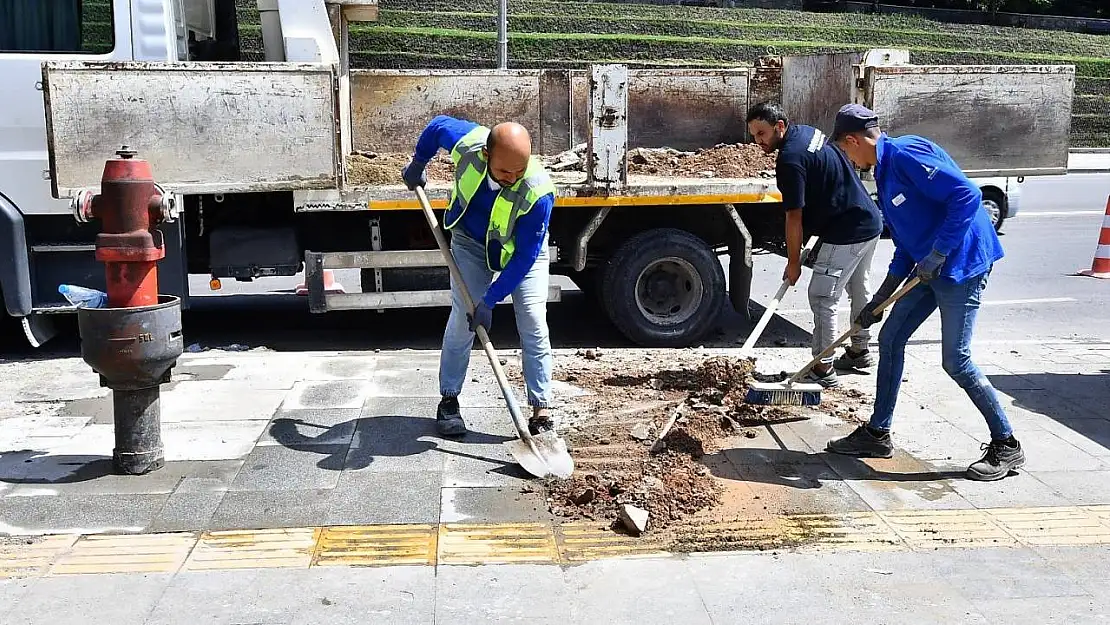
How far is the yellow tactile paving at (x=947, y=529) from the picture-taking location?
4.18m

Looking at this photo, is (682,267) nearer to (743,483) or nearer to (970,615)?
(743,483)

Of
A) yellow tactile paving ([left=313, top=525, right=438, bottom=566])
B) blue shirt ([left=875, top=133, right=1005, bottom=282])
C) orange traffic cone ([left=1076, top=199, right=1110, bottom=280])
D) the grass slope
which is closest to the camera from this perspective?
yellow tactile paving ([left=313, top=525, right=438, bottom=566])

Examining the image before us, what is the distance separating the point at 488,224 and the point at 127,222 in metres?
1.62

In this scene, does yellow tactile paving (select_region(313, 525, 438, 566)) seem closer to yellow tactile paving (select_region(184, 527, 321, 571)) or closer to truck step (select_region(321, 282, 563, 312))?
yellow tactile paving (select_region(184, 527, 321, 571))

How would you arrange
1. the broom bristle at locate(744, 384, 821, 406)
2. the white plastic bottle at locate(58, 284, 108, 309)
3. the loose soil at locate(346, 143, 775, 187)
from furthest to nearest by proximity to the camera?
1. the loose soil at locate(346, 143, 775, 187)
2. the broom bristle at locate(744, 384, 821, 406)
3. the white plastic bottle at locate(58, 284, 108, 309)

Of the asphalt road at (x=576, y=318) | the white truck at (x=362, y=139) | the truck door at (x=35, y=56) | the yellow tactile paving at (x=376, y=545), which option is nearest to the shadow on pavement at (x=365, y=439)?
the yellow tactile paving at (x=376, y=545)

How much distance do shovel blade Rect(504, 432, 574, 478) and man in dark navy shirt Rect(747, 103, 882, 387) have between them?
2.07m

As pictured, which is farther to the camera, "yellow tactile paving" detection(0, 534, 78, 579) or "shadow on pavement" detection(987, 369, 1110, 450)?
"shadow on pavement" detection(987, 369, 1110, 450)

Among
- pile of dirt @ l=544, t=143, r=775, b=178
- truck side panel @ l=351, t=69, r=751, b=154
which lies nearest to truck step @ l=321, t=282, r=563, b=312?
pile of dirt @ l=544, t=143, r=775, b=178

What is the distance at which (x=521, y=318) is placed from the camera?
5.17m

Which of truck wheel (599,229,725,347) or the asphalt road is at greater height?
truck wheel (599,229,725,347)

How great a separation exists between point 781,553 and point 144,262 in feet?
9.80

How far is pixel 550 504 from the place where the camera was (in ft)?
14.9

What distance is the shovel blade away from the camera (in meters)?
4.80
